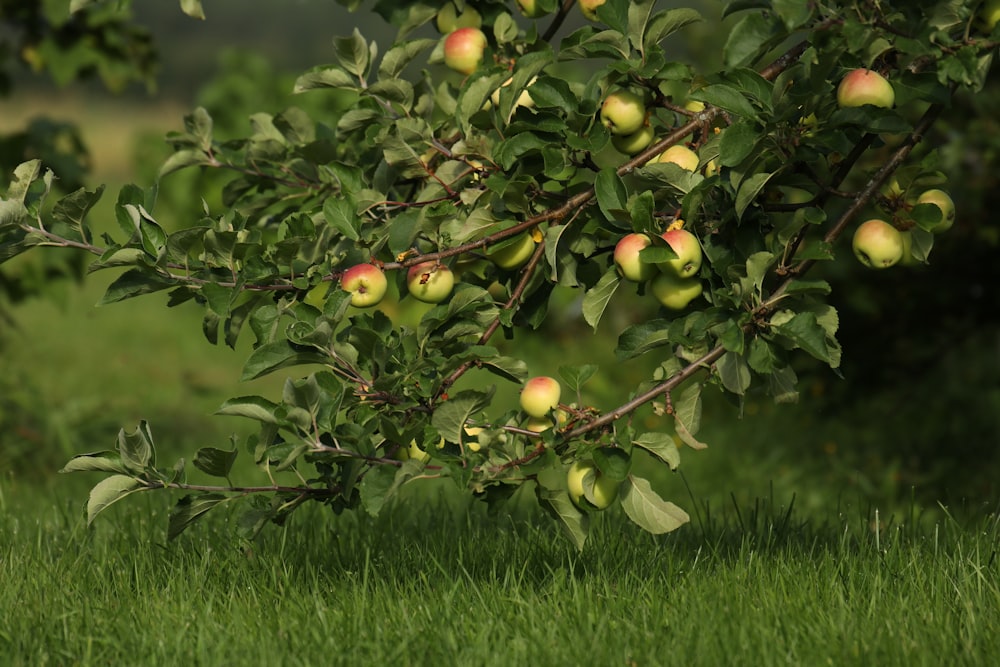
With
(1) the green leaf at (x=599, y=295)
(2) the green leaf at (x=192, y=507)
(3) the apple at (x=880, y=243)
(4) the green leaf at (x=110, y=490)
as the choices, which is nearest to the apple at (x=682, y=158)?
(1) the green leaf at (x=599, y=295)

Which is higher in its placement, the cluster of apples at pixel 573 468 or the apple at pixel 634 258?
the apple at pixel 634 258

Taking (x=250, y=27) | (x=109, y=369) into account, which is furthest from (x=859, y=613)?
(x=250, y=27)

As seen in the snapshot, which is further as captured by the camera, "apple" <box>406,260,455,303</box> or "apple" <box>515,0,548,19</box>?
"apple" <box>515,0,548,19</box>

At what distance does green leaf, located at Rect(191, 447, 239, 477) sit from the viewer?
2.26 metres

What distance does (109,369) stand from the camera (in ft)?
25.4

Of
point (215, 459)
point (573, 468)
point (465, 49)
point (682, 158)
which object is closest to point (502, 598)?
point (573, 468)

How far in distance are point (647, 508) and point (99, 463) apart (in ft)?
3.62

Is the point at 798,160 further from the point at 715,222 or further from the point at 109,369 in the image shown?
the point at 109,369

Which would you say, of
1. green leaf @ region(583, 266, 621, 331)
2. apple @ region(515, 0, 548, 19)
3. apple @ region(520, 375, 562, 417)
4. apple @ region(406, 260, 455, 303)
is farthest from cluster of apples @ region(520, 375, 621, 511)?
apple @ region(515, 0, 548, 19)

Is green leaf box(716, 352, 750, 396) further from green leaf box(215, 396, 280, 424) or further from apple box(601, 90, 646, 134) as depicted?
green leaf box(215, 396, 280, 424)

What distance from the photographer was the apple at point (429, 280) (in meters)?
2.22

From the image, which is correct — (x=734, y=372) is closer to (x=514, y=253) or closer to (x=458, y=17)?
(x=514, y=253)

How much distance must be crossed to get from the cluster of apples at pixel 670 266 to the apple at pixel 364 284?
18.6 inches

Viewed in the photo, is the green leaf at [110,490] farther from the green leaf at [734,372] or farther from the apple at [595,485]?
the green leaf at [734,372]
